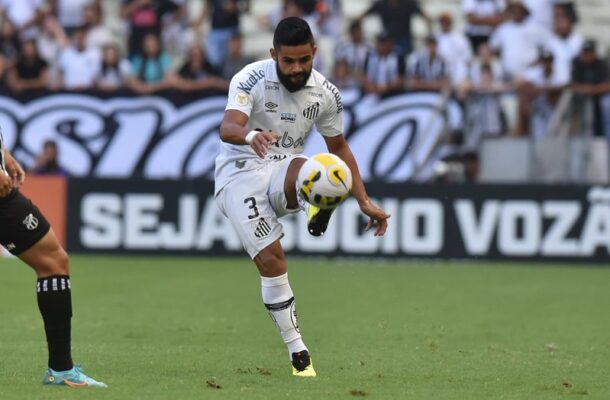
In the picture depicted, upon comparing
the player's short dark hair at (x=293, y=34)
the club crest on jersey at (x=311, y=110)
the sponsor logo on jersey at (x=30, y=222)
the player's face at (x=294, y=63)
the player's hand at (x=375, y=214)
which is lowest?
the player's hand at (x=375, y=214)

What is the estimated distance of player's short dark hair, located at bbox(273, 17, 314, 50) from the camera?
28.3 feet

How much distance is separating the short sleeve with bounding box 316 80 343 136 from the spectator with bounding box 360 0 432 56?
11.1 meters

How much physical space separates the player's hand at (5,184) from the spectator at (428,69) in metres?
12.7

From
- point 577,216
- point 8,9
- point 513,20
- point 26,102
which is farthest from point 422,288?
point 8,9

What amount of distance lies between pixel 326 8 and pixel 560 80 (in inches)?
163

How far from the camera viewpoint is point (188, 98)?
20.4 meters

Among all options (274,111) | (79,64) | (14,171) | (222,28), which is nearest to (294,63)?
(274,111)

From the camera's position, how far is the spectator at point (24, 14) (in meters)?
22.2

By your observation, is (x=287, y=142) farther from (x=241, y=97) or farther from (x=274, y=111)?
(x=241, y=97)

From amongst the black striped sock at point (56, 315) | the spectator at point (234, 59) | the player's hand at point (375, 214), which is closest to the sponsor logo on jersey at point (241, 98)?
the player's hand at point (375, 214)

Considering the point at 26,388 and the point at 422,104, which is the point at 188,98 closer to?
the point at 422,104

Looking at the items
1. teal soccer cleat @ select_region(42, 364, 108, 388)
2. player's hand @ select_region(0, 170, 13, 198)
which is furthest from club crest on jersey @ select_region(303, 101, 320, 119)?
teal soccer cleat @ select_region(42, 364, 108, 388)

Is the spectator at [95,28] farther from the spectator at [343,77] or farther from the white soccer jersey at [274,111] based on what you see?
the white soccer jersey at [274,111]

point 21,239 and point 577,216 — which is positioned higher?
point 21,239
